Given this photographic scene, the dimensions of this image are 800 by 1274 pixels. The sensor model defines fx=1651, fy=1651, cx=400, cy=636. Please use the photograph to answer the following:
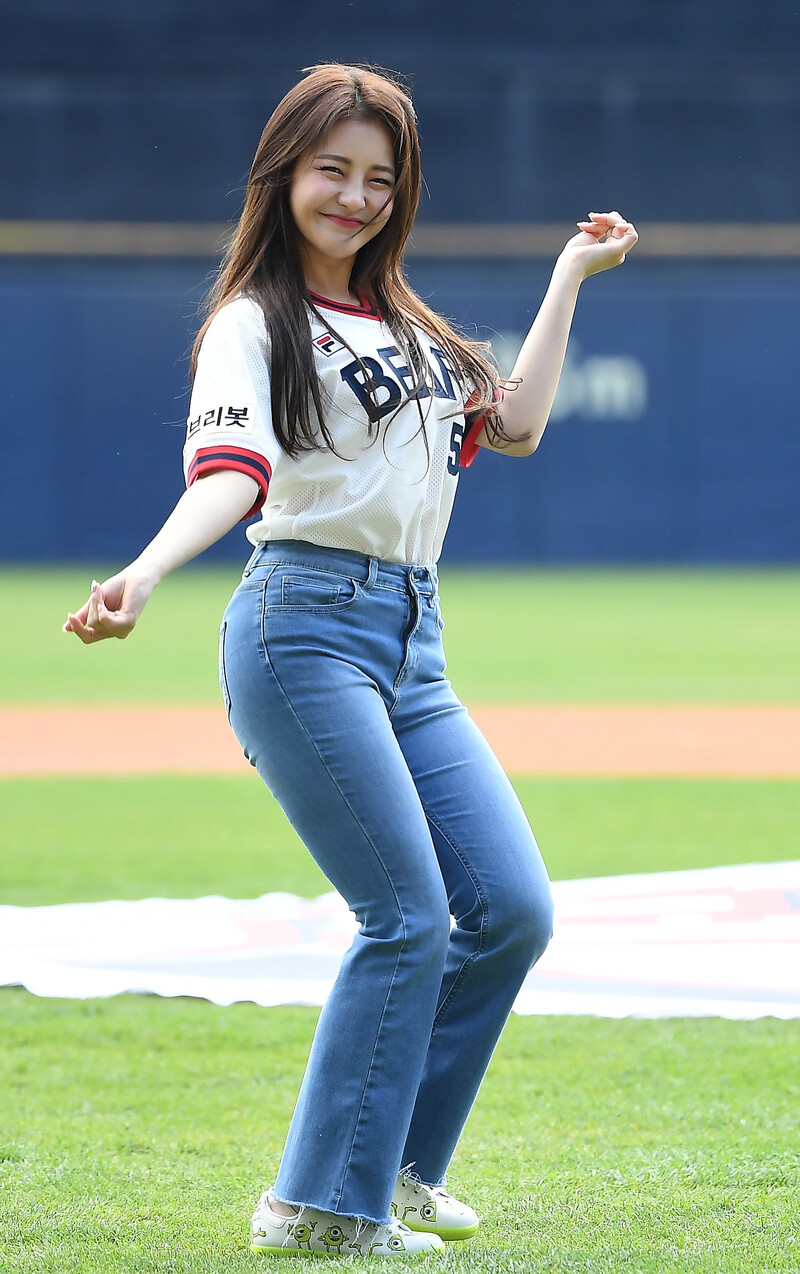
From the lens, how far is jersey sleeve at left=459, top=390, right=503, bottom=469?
288cm

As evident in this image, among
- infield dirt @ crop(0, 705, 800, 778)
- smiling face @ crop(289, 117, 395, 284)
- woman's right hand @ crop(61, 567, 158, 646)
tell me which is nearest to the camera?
woman's right hand @ crop(61, 567, 158, 646)

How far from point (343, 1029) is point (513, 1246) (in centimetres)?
49

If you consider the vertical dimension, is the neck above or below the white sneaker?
above

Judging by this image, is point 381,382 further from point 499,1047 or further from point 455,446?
point 499,1047

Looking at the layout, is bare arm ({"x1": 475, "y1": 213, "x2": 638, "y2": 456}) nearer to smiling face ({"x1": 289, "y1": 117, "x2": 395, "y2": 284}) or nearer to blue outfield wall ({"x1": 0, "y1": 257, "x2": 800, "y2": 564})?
smiling face ({"x1": 289, "y1": 117, "x2": 395, "y2": 284})

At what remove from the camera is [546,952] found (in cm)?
475

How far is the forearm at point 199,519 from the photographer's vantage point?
7.74 feet

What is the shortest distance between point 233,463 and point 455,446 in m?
0.49

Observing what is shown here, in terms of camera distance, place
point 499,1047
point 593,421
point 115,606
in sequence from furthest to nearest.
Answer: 1. point 593,421
2. point 499,1047
3. point 115,606

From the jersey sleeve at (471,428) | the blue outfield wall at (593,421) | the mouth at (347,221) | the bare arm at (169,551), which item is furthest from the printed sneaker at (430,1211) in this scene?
the blue outfield wall at (593,421)

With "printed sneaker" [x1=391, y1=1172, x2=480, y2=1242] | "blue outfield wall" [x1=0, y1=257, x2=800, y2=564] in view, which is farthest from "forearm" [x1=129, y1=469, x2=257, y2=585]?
"blue outfield wall" [x1=0, y1=257, x2=800, y2=564]

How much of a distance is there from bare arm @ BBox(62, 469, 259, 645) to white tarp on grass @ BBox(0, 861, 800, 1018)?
217cm

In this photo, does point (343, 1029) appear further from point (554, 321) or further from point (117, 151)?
point (117, 151)

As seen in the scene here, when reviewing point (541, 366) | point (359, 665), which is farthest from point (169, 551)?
point (541, 366)
